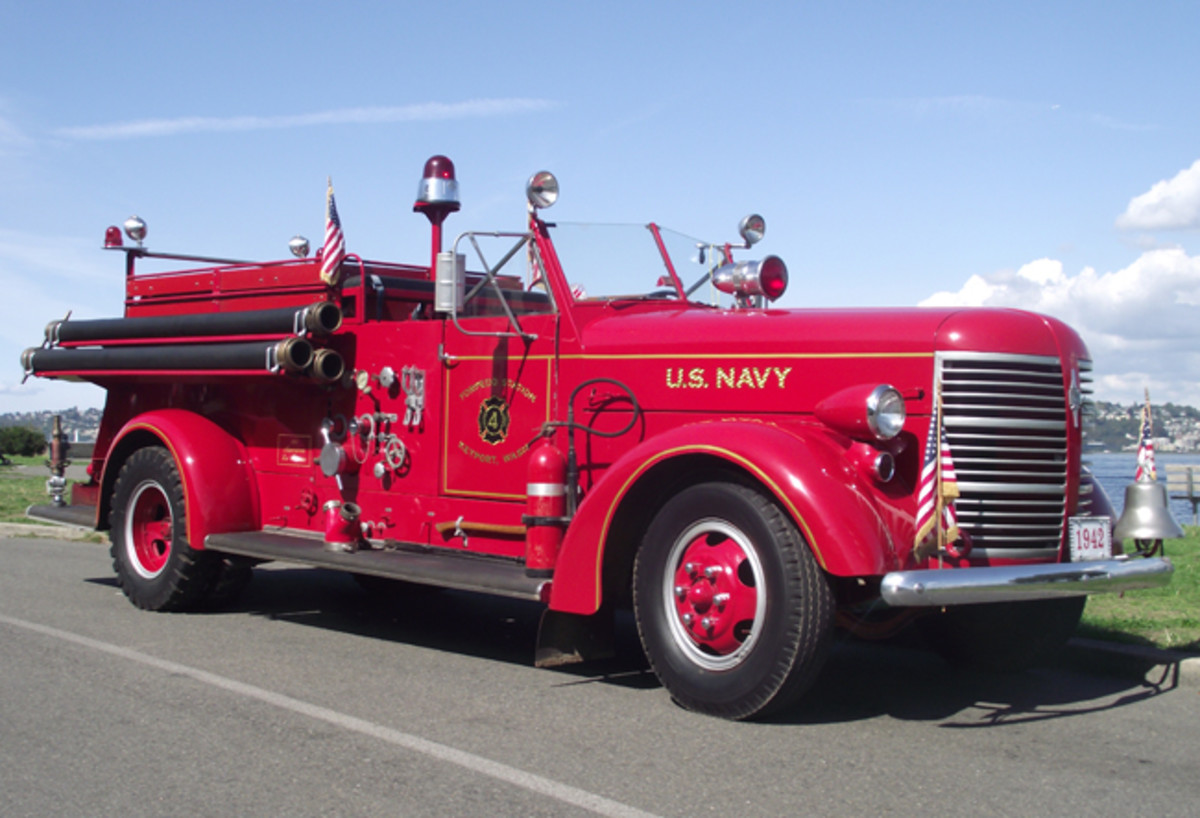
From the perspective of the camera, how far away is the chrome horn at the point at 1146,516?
17.8ft

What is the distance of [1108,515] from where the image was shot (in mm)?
5734

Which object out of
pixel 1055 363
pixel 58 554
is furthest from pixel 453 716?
pixel 58 554

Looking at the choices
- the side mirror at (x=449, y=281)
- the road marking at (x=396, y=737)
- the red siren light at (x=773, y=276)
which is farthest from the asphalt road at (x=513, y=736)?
the red siren light at (x=773, y=276)

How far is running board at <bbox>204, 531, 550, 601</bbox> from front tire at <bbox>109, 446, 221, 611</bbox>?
36 cm

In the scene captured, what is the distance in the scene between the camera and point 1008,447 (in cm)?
514

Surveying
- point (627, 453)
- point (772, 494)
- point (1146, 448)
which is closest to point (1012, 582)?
point (772, 494)

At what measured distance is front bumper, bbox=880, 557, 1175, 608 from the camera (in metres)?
4.45

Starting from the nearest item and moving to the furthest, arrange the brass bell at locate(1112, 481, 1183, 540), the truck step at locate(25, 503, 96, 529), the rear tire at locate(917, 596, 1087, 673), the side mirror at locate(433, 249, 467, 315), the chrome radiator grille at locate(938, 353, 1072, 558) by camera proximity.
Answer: the chrome radiator grille at locate(938, 353, 1072, 558) < the brass bell at locate(1112, 481, 1183, 540) < the rear tire at locate(917, 596, 1087, 673) < the side mirror at locate(433, 249, 467, 315) < the truck step at locate(25, 503, 96, 529)

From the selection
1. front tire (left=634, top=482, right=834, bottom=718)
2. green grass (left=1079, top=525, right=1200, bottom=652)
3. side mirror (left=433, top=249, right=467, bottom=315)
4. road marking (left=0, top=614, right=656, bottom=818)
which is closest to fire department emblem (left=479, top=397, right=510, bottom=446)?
side mirror (left=433, top=249, right=467, bottom=315)

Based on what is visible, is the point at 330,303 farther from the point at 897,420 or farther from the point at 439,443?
the point at 897,420

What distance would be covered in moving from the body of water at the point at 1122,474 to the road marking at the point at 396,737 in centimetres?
320

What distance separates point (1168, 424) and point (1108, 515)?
387 cm

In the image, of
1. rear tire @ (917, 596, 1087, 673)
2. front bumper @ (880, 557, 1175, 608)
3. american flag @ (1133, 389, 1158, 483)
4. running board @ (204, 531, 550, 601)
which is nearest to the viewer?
front bumper @ (880, 557, 1175, 608)

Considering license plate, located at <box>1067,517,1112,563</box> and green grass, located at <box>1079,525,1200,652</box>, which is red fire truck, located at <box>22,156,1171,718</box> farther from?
green grass, located at <box>1079,525,1200,652</box>
